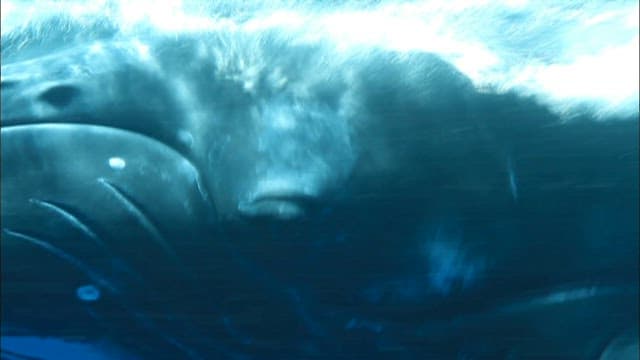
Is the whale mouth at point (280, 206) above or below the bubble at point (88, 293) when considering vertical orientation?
above

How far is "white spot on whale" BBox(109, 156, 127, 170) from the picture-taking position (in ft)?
9.35

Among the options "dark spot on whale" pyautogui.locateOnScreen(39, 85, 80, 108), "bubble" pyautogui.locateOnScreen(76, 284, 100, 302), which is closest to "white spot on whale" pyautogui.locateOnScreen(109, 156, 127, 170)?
"dark spot on whale" pyautogui.locateOnScreen(39, 85, 80, 108)

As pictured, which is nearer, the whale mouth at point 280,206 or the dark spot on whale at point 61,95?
the whale mouth at point 280,206

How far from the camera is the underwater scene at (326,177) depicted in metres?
2.68

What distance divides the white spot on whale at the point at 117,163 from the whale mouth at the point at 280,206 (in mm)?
387

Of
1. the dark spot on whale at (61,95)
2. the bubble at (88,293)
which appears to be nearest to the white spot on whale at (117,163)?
the dark spot on whale at (61,95)

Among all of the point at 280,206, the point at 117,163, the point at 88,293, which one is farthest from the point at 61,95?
the point at 280,206

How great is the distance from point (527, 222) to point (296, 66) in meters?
0.81

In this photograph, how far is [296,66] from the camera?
278 centimetres

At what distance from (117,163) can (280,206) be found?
52 cm

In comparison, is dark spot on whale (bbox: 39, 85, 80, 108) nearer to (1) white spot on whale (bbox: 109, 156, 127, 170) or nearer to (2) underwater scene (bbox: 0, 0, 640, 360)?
(2) underwater scene (bbox: 0, 0, 640, 360)

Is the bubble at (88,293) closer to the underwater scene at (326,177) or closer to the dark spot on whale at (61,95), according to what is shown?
the underwater scene at (326,177)

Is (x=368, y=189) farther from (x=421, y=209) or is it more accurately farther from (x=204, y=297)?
(x=204, y=297)

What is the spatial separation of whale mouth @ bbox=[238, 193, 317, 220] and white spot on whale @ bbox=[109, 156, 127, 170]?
1.27 feet
